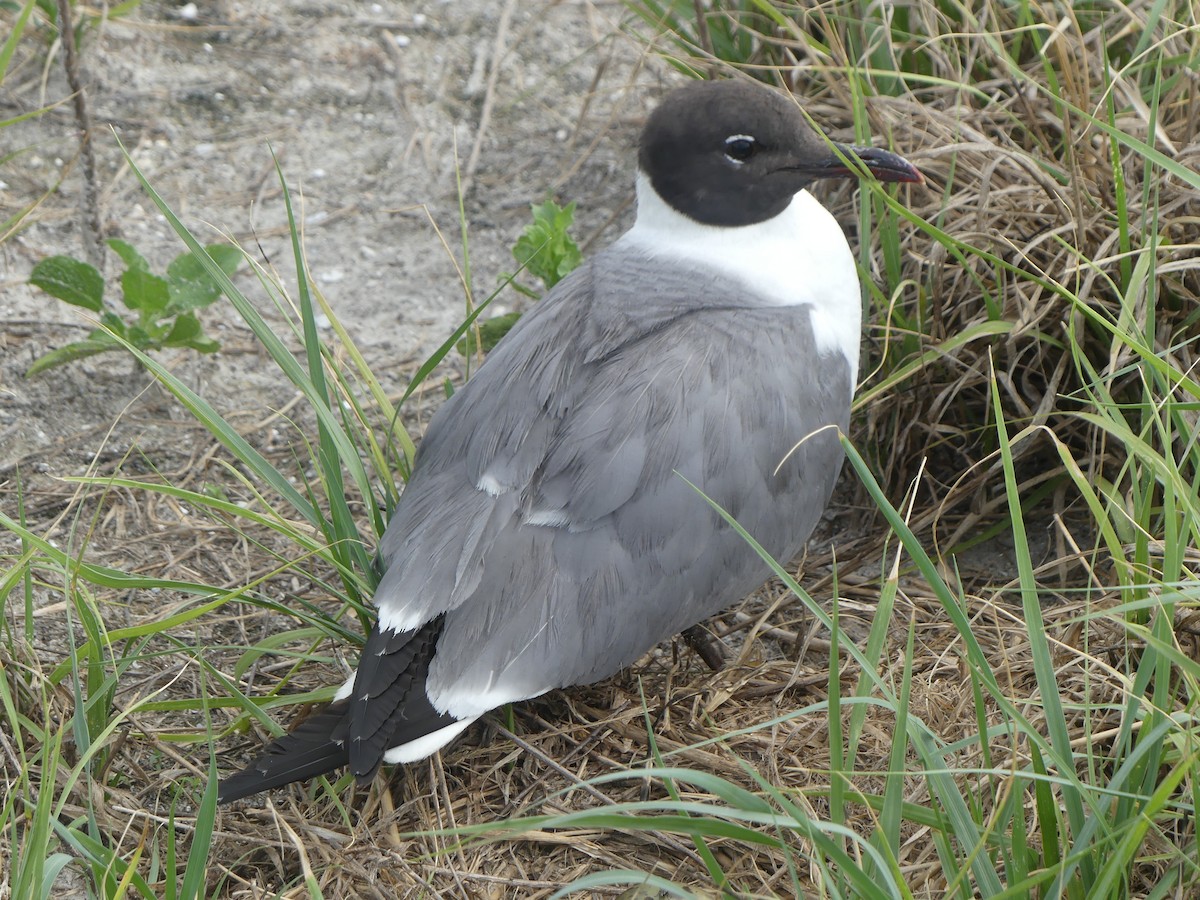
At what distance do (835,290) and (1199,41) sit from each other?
40.3 inches

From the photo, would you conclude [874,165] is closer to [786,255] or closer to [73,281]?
[786,255]

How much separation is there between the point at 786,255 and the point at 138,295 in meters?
1.61

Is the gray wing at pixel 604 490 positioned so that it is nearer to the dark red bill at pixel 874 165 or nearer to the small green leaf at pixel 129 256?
the dark red bill at pixel 874 165

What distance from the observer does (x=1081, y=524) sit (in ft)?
9.92

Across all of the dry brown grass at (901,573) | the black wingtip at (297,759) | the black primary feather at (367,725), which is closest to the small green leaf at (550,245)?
Result: the dry brown grass at (901,573)

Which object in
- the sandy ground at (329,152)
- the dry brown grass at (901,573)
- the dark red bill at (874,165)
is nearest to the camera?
the dry brown grass at (901,573)

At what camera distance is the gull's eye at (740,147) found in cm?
288

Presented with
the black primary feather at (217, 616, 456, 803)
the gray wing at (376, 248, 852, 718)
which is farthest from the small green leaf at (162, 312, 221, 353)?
the black primary feather at (217, 616, 456, 803)

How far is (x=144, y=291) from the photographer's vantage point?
3.30 metres

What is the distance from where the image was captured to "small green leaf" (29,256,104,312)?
130 inches

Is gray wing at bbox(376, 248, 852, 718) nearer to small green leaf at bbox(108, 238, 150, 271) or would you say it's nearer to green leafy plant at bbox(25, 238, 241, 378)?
green leafy plant at bbox(25, 238, 241, 378)

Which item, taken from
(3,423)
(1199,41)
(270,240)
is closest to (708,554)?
(1199,41)

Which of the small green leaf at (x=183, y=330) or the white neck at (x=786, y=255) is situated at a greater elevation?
the white neck at (x=786, y=255)

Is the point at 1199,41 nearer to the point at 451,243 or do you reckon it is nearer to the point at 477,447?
the point at 477,447
